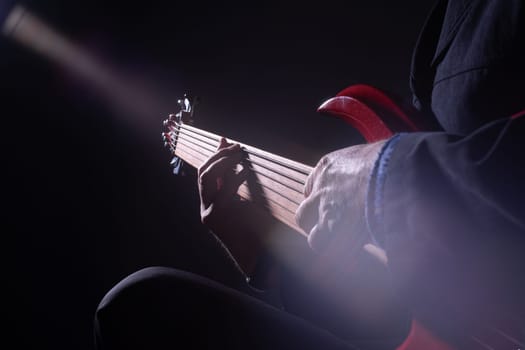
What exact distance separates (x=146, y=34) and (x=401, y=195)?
2.20 m

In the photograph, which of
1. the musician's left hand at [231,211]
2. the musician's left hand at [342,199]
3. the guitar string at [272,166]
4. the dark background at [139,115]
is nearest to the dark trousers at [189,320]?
the musician's left hand at [342,199]

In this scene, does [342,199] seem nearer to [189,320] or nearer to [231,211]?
[189,320]

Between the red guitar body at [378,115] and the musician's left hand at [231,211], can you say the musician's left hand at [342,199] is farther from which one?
the musician's left hand at [231,211]

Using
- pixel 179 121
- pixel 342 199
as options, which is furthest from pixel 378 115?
pixel 179 121

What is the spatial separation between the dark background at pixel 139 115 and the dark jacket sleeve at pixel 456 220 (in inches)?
40.6

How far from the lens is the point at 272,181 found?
2.42 feet

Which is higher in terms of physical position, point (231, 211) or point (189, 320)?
point (231, 211)

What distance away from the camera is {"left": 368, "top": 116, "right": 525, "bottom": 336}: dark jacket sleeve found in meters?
0.26

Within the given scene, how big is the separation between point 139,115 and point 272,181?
67.3 inches

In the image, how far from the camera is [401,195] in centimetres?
32

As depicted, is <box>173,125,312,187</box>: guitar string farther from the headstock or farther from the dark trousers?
the headstock

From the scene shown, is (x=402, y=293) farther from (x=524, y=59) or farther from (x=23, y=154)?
(x=23, y=154)

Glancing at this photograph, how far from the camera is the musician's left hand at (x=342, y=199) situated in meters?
0.38

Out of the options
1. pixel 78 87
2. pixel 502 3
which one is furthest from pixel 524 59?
pixel 78 87
